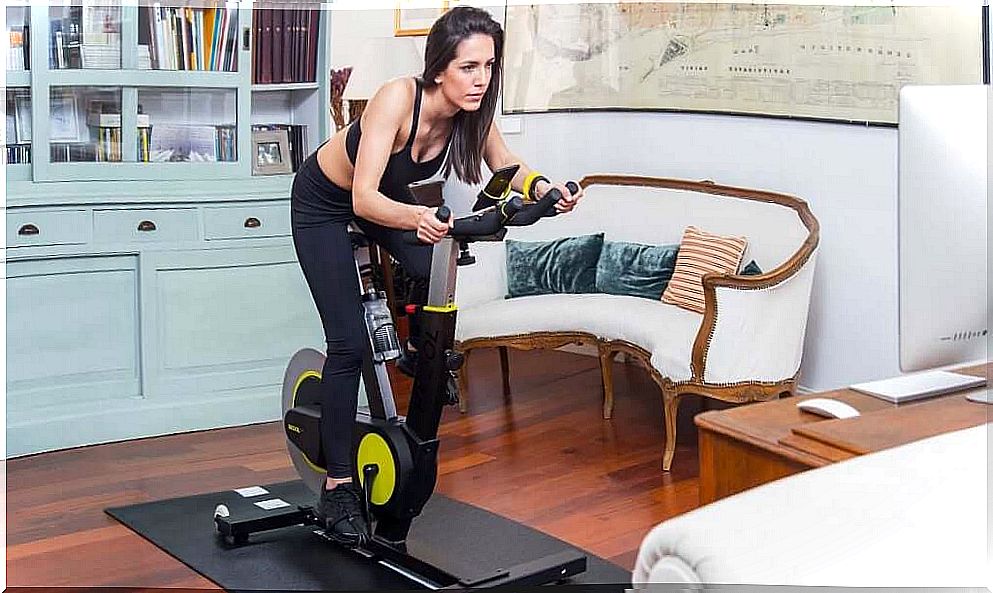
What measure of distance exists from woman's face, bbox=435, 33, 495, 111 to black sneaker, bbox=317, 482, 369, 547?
1.10m

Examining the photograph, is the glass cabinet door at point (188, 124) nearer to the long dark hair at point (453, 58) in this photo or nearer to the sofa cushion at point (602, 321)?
the sofa cushion at point (602, 321)

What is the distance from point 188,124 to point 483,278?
1312mm

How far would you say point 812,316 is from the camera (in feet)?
16.6

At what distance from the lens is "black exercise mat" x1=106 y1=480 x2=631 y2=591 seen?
3311 millimetres

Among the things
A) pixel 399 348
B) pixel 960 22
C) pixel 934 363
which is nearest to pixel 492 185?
pixel 399 348

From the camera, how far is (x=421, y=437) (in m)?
3.36

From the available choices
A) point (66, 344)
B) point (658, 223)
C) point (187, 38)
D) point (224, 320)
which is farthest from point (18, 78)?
point (658, 223)

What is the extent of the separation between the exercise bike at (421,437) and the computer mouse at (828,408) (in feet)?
3.59

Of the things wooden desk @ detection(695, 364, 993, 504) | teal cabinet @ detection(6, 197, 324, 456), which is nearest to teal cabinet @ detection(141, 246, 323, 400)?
teal cabinet @ detection(6, 197, 324, 456)

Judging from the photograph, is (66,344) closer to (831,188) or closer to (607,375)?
(607,375)

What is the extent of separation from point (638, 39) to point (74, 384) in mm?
2845

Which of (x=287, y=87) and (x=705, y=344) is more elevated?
(x=287, y=87)

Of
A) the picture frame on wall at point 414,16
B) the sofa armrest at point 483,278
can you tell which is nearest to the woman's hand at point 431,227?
the sofa armrest at point 483,278

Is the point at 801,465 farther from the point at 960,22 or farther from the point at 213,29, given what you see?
the point at 213,29
